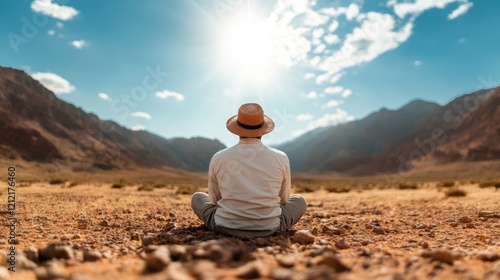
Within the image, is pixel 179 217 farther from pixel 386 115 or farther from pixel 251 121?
pixel 386 115

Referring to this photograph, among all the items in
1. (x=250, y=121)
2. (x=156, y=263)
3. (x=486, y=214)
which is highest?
(x=250, y=121)

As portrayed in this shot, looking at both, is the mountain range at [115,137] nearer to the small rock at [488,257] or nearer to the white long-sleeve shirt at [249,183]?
the white long-sleeve shirt at [249,183]

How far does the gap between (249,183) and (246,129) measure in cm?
71

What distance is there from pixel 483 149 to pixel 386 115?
88.7 m

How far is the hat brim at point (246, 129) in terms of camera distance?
4488mm

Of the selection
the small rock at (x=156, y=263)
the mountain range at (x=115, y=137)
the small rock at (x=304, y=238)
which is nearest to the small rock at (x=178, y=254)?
the small rock at (x=156, y=263)

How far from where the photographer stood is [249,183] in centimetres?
435

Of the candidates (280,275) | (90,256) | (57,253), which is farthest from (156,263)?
(57,253)

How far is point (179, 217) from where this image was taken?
757 centimetres

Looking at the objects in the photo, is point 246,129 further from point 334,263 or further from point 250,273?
point 250,273

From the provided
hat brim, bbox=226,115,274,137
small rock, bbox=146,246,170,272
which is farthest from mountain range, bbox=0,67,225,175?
small rock, bbox=146,246,170,272

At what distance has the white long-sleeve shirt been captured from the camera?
4.36 m

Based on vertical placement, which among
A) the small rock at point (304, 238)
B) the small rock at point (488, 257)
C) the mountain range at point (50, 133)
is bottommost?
the small rock at point (304, 238)

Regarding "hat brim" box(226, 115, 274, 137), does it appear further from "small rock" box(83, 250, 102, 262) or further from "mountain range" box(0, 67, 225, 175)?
"mountain range" box(0, 67, 225, 175)
